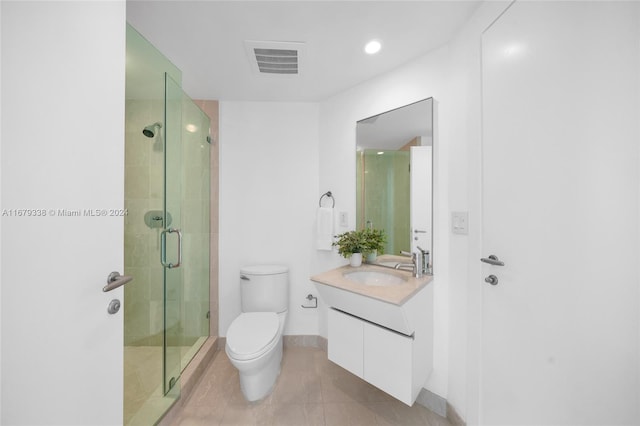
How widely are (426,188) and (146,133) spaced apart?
171 cm

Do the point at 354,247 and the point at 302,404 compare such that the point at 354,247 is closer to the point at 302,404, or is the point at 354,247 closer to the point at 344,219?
the point at 344,219

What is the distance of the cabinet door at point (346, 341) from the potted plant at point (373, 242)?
1.70ft

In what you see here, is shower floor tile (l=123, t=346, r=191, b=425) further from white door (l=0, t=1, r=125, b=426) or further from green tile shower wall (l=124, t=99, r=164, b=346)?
white door (l=0, t=1, r=125, b=426)

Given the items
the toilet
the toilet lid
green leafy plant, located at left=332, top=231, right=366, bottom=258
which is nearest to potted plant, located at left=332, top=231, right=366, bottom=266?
green leafy plant, located at left=332, top=231, right=366, bottom=258

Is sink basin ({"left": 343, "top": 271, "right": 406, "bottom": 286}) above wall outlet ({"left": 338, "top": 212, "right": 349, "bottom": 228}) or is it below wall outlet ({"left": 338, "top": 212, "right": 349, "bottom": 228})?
below

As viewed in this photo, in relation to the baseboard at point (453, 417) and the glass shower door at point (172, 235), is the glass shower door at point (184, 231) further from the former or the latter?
the baseboard at point (453, 417)

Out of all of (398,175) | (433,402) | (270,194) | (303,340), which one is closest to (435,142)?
(398,175)

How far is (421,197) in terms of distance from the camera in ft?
4.90

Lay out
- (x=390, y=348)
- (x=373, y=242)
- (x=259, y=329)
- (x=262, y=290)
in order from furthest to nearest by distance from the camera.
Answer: (x=262, y=290) < (x=373, y=242) < (x=259, y=329) < (x=390, y=348)

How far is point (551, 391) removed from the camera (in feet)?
2.73

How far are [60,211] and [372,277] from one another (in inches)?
62.2

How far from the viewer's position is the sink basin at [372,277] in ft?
5.14

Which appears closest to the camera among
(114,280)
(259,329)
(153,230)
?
(114,280)

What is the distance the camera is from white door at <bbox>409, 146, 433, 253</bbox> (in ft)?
4.75
